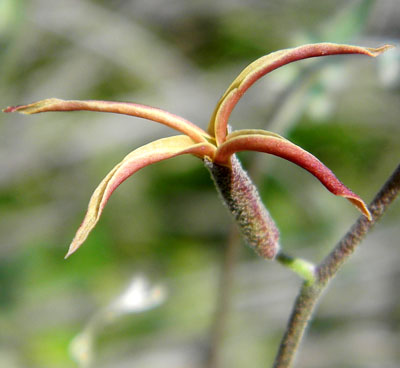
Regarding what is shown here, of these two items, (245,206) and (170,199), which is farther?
(170,199)

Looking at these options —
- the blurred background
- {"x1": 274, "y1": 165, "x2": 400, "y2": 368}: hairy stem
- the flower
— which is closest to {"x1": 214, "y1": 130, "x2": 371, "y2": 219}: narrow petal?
the flower

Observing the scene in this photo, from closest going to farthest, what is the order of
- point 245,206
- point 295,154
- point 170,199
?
point 295,154 → point 245,206 → point 170,199

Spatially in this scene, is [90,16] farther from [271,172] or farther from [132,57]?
[271,172]

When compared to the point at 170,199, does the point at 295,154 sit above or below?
above

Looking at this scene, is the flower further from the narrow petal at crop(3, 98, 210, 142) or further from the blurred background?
the blurred background

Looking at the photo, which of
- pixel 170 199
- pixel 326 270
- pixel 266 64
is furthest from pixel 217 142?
pixel 170 199

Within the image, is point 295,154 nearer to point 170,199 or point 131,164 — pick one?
point 131,164

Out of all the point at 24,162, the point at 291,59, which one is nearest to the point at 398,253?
the point at 24,162
